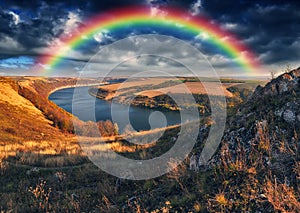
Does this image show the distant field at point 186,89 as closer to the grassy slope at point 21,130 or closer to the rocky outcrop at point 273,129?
the grassy slope at point 21,130

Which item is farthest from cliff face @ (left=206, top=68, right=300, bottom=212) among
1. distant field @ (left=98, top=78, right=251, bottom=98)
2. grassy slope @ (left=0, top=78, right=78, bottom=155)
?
distant field @ (left=98, top=78, right=251, bottom=98)

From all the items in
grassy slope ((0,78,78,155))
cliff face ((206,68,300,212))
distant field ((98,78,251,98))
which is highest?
distant field ((98,78,251,98))

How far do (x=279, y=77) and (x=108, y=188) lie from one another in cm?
714

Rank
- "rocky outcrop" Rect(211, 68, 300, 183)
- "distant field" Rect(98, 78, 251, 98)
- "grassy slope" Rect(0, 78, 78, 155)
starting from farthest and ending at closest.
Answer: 1. "distant field" Rect(98, 78, 251, 98)
2. "grassy slope" Rect(0, 78, 78, 155)
3. "rocky outcrop" Rect(211, 68, 300, 183)

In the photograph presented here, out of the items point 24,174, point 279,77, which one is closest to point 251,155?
point 279,77

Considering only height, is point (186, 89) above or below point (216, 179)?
above

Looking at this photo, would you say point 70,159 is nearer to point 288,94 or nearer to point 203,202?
point 203,202

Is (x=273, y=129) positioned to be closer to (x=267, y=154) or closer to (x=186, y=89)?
(x=267, y=154)

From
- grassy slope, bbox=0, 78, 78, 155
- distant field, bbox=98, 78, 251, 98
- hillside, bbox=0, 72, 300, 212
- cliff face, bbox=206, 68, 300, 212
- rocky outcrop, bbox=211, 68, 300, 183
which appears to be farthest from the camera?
distant field, bbox=98, 78, 251, 98

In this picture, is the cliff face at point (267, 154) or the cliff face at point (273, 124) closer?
the cliff face at point (267, 154)

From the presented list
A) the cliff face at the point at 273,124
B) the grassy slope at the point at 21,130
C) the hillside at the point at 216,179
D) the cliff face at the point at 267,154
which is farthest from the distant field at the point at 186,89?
the hillside at the point at 216,179

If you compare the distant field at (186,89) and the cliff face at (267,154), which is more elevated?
the distant field at (186,89)

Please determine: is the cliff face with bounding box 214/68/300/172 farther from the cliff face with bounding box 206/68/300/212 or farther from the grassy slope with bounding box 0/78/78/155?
the grassy slope with bounding box 0/78/78/155

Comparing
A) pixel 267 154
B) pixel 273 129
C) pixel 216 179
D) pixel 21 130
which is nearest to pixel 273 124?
pixel 273 129
